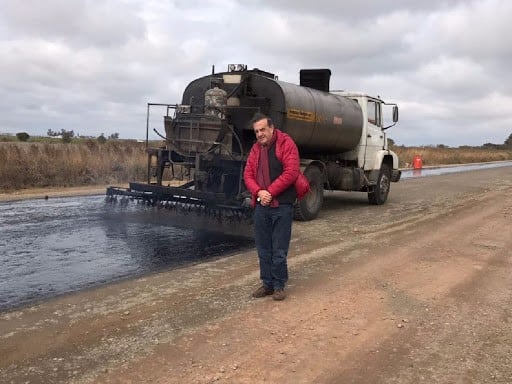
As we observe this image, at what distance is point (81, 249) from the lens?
311 inches

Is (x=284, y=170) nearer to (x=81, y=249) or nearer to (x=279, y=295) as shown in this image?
(x=279, y=295)

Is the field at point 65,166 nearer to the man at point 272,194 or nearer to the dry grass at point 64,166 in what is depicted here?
the dry grass at point 64,166

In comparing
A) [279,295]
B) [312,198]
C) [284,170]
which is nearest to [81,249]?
[279,295]

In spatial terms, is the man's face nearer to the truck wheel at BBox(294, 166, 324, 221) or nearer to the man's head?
the man's head

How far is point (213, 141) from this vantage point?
1027 cm

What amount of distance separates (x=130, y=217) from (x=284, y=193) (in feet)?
19.4

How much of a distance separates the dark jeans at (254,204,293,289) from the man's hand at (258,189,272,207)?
14 cm

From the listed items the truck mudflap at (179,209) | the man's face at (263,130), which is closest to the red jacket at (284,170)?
the man's face at (263,130)

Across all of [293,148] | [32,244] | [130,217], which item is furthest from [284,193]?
[130,217]

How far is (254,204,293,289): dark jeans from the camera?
5609 millimetres

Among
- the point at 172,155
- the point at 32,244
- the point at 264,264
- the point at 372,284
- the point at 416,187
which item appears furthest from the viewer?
the point at 416,187

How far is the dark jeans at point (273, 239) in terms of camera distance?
18.4ft

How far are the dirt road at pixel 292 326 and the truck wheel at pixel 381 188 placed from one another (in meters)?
6.71

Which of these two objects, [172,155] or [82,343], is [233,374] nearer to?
[82,343]
